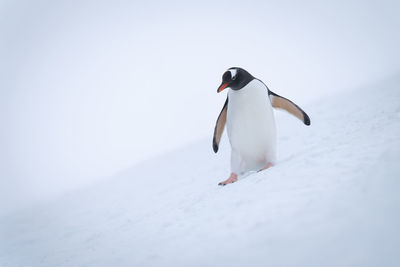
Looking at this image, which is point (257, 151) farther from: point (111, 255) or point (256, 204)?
point (111, 255)

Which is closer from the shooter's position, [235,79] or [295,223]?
[295,223]

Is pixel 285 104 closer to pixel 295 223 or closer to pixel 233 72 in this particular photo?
pixel 233 72

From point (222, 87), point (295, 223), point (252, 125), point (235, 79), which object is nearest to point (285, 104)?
point (252, 125)

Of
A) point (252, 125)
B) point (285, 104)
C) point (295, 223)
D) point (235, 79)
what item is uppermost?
point (235, 79)

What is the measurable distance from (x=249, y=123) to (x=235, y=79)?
22.5 inches

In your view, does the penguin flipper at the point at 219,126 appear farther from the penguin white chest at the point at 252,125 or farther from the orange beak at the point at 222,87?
the orange beak at the point at 222,87

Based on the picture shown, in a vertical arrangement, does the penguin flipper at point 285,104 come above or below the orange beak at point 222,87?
below

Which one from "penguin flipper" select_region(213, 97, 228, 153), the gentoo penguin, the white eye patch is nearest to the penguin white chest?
the gentoo penguin

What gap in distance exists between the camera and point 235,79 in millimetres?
2990

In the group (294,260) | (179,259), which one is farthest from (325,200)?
(179,259)

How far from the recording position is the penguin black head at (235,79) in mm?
2889

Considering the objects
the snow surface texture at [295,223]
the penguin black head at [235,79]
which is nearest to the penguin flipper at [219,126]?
the penguin black head at [235,79]

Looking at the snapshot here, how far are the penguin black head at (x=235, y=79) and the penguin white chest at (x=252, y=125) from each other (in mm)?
61

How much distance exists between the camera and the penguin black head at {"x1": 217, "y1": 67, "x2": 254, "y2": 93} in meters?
2.89
